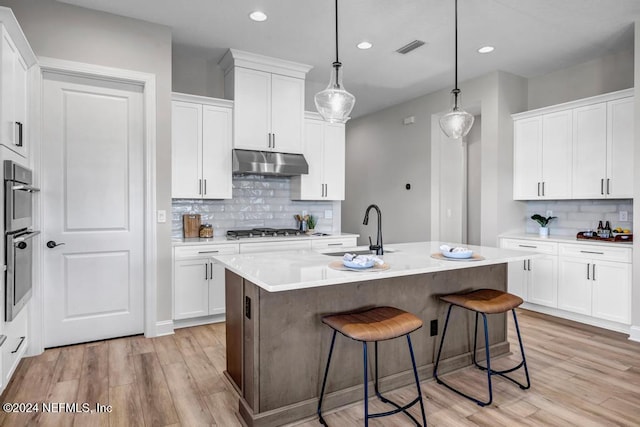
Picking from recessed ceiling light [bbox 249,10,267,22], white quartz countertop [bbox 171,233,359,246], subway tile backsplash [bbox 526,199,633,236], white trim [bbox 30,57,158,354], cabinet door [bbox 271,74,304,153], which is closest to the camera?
recessed ceiling light [bbox 249,10,267,22]

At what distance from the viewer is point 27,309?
118 inches

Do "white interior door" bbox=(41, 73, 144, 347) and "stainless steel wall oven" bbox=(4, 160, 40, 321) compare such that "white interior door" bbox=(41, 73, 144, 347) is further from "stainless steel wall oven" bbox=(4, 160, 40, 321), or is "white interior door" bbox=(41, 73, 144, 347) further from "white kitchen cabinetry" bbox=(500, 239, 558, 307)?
"white kitchen cabinetry" bbox=(500, 239, 558, 307)

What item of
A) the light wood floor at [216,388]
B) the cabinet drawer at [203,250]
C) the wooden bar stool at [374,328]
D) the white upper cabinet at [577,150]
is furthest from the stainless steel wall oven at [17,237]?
the white upper cabinet at [577,150]

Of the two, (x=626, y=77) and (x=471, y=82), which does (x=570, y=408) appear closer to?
(x=626, y=77)

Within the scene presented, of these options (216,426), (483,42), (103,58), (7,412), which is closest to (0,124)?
(103,58)

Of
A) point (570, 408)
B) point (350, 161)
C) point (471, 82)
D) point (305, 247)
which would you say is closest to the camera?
point (570, 408)

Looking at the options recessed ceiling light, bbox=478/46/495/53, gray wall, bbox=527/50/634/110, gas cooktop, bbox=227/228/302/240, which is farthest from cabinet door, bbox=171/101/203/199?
gray wall, bbox=527/50/634/110

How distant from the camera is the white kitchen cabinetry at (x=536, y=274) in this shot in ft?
13.8

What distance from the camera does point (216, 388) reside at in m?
2.54

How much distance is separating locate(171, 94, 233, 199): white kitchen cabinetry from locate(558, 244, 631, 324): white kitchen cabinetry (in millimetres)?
3802

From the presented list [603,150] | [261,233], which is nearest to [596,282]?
[603,150]

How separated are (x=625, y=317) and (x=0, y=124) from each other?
5239 mm

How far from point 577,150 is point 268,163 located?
11.3ft

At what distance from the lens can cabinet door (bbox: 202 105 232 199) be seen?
13.4 ft
